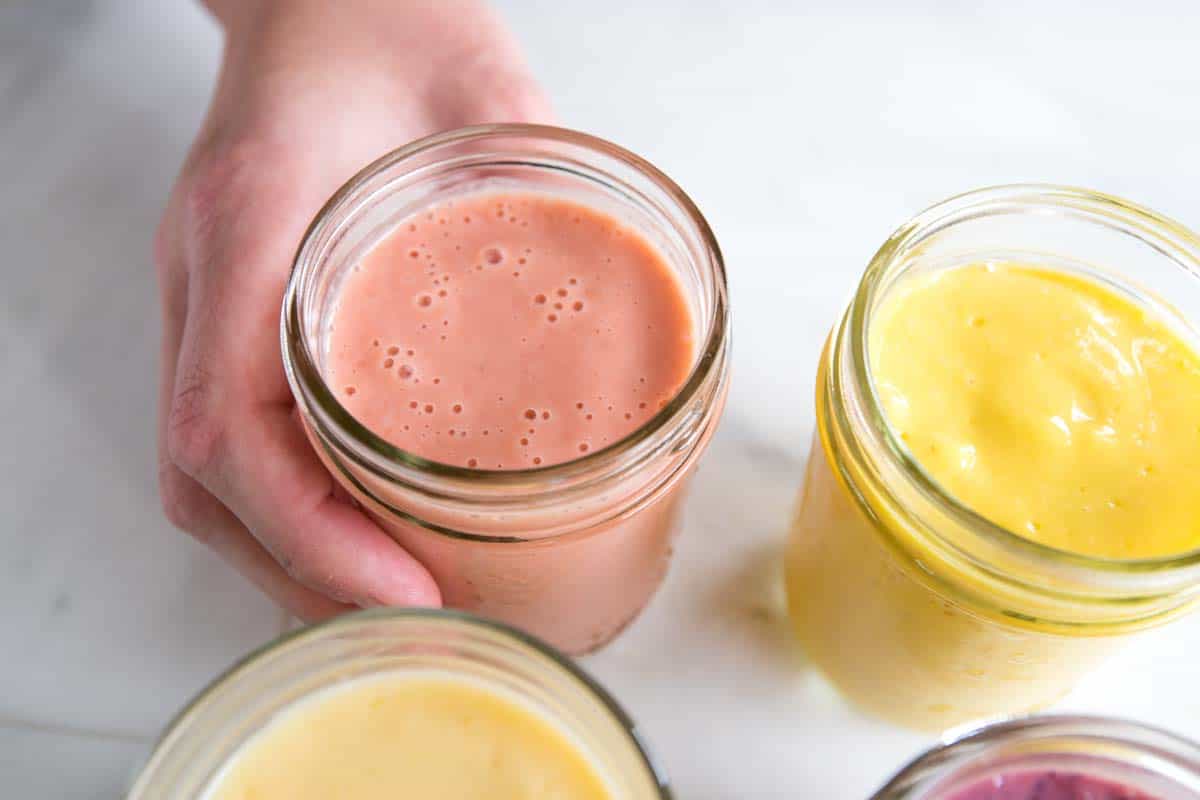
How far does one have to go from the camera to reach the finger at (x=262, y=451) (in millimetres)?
803

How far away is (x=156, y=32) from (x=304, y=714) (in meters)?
0.95

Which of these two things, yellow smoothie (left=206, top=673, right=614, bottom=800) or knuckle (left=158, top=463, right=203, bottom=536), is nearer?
yellow smoothie (left=206, top=673, right=614, bottom=800)

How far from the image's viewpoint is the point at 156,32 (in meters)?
1.29

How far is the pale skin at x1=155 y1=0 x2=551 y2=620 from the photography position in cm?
82

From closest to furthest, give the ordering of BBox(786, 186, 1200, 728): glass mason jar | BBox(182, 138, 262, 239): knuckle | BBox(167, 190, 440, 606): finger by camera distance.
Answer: BBox(786, 186, 1200, 728): glass mason jar, BBox(167, 190, 440, 606): finger, BBox(182, 138, 262, 239): knuckle

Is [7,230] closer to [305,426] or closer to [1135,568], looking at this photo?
[305,426]

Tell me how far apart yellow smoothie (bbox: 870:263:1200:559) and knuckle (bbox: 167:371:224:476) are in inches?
19.3

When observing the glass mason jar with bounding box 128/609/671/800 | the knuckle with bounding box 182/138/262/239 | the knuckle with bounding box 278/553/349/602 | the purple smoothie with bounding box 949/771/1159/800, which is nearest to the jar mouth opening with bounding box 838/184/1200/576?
the purple smoothie with bounding box 949/771/1159/800

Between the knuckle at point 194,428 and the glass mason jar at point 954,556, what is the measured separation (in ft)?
1.49

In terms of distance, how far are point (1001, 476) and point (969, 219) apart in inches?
8.0

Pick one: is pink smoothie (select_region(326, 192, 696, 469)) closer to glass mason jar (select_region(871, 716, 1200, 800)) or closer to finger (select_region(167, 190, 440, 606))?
finger (select_region(167, 190, 440, 606))

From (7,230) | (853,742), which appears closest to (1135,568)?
(853,742)

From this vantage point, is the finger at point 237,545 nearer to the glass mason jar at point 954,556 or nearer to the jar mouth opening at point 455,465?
the jar mouth opening at point 455,465

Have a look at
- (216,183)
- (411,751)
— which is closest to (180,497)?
(216,183)
